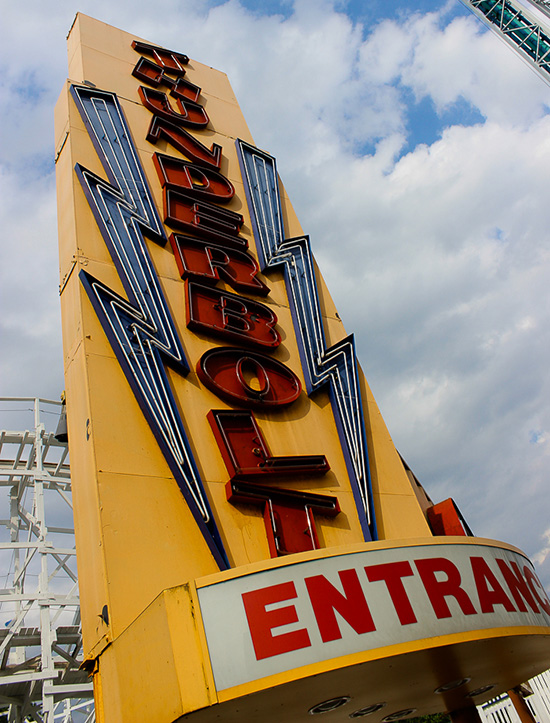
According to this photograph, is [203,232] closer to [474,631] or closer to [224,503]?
[224,503]

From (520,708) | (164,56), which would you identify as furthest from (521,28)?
(520,708)

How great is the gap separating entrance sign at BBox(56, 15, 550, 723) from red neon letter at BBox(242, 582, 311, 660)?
16mm

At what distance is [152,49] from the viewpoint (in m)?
17.8

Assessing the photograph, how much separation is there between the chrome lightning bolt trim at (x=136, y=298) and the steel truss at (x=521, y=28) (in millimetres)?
33672

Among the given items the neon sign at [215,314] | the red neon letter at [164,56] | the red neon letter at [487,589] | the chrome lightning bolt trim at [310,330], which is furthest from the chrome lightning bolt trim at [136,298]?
the red neon letter at [164,56]

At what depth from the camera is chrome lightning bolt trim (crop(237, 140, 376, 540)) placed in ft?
34.3

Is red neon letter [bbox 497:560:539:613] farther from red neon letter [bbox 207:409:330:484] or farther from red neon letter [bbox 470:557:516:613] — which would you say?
red neon letter [bbox 207:409:330:484]

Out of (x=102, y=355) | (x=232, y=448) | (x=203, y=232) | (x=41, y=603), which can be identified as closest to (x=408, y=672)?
(x=232, y=448)

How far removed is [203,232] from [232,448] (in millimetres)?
5569

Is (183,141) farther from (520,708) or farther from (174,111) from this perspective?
(520,708)

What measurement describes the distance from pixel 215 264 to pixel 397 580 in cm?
781

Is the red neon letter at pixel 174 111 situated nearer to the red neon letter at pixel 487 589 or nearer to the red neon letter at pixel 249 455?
the red neon letter at pixel 249 455

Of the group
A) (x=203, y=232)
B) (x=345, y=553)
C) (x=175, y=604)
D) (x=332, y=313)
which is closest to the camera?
(x=175, y=604)

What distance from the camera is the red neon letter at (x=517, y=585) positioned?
7254mm
